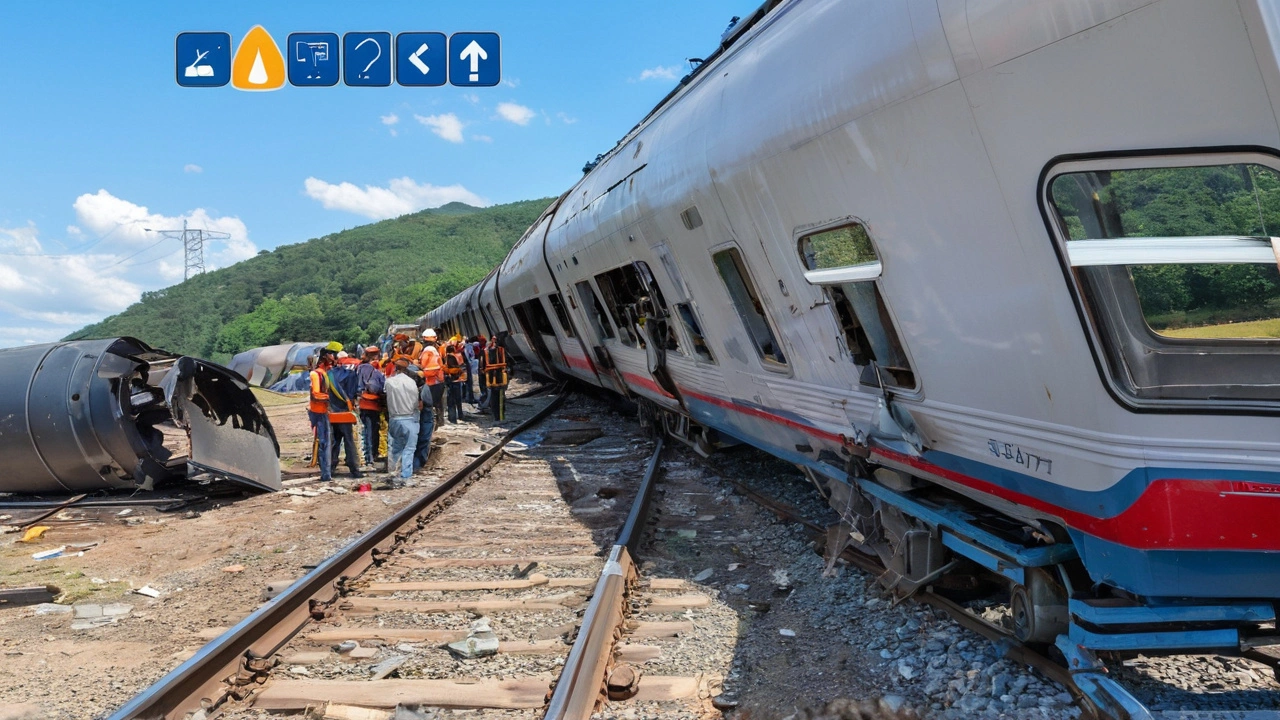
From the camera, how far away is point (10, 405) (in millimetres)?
9219

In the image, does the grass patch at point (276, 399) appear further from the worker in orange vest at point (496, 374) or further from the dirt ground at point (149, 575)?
the dirt ground at point (149, 575)

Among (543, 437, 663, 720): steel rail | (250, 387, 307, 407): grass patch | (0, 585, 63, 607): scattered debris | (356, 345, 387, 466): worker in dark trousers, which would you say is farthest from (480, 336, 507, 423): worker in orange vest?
(0, 585, 63, 607): scattered debris

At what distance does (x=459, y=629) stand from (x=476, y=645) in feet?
1.32

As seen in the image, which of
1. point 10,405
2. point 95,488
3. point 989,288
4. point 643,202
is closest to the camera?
point 989,288

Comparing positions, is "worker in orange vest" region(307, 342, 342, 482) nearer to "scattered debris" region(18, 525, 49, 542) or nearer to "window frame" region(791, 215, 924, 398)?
"scattered debris" region(18, 525, 49, 542)

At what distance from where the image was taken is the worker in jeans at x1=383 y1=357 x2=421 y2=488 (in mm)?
10273

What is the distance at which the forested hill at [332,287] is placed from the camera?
9162 cm

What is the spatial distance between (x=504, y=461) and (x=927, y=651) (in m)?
7.72

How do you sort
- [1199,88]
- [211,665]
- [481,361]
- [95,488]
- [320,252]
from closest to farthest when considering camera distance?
[1199,88]
[211,665]
[95,488]
[481,361]
[320,252]

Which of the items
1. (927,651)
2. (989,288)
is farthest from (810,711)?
(989,288)

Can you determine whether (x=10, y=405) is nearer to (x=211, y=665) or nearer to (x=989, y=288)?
(x=211, y=665)

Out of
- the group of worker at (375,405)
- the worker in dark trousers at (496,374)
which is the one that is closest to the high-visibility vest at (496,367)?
the worker in dark trousers at (496,374)

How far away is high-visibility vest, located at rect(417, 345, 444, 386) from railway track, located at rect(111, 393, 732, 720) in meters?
4.66

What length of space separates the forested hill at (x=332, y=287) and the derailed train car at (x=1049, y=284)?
76.3 metres
